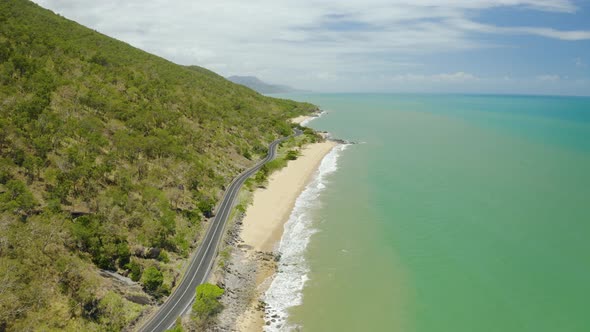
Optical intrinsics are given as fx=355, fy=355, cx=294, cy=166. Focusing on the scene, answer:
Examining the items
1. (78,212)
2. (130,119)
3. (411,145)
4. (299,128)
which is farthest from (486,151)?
(78,212)

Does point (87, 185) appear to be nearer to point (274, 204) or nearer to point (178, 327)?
point (178, 327)

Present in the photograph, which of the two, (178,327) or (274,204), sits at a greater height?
(274,204)

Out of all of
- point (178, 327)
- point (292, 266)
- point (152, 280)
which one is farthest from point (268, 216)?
point (178, 327)

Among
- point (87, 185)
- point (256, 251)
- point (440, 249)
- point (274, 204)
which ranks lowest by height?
point (440, 249)

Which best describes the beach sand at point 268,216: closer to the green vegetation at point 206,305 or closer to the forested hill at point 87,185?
the green vegetation at point 206,305

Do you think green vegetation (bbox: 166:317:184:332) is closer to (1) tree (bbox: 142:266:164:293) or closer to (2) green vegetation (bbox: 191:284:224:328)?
(2) green vegetation (bbox: 191:284:224:328)

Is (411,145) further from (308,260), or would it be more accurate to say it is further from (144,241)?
(144,241)
